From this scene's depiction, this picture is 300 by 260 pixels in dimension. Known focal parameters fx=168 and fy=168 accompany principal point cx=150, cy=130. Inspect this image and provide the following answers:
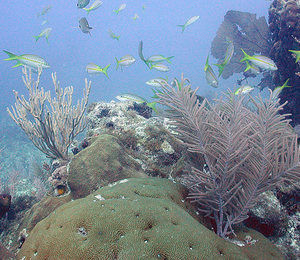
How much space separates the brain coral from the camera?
1.40 m

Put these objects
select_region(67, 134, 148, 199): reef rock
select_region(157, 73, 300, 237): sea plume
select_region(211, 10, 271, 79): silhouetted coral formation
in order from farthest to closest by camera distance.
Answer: select_region(211, 10, 271, 79): silhouetted coral formation < select_region(67, 134, 148, 199): reef rock < select_region(157, 73, 300, 237): sea plume

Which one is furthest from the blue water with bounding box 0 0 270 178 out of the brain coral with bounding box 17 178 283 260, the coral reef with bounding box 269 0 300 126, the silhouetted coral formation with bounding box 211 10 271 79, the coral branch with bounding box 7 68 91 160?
the brain coral with bounding box 17 178 283 260

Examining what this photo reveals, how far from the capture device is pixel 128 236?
4.91ft

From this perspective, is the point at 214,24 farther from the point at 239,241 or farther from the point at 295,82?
the point at 239,241

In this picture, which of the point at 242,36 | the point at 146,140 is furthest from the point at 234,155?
the point at 242,36

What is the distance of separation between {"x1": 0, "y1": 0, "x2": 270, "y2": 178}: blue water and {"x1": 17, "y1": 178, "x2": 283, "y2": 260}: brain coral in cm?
7750

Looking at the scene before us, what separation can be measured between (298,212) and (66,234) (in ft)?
10.5

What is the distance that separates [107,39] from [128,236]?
13777cm

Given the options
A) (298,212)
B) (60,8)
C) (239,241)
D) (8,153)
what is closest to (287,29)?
(298,212)

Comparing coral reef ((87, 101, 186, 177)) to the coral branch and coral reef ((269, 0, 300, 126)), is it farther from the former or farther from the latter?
coral reef ((269, 0, 300, 126))

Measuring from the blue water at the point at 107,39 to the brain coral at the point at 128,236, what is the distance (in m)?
77.5

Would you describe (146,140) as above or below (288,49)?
below

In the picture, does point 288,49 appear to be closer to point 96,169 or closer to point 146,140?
point 146,140

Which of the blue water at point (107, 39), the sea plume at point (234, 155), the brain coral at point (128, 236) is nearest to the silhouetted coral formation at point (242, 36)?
the sea plume at point (234, 155)
